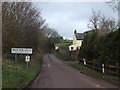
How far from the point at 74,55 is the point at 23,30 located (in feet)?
109

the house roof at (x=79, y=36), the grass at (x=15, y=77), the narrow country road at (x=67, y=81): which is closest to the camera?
the grass at (x=15, y=77)

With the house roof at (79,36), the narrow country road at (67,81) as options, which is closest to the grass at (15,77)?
the narrow country road at (67,81)

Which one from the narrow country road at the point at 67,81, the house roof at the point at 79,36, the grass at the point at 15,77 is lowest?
the narrow country road at the point at 67,81

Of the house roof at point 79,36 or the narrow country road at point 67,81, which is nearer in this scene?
the narrow country road at point 67,81

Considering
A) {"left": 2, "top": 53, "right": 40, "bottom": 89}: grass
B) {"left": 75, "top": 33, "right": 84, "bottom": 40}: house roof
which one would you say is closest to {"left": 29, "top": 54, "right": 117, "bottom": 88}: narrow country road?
{"left": 2, "top": 53, "right": 40, "bottom": 89}: grass

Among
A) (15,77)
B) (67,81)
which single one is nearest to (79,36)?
(67,81)

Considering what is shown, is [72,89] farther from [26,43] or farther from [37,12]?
[37,12]

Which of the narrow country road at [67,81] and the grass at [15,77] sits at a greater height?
the grass at [15,77]

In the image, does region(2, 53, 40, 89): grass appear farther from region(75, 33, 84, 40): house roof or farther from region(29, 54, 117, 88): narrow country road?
region(75, 33, 84, 40): house roof

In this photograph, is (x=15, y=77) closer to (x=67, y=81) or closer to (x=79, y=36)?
(x=67, y=81)

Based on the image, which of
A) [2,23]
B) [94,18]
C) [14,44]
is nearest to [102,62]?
[2,23]

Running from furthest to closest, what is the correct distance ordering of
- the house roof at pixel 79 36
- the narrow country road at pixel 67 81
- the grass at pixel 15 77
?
the house roof at pixel 79 36, the narrow country road at pixel 67 81, the grass at pixel 15 77

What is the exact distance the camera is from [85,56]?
44.1 m

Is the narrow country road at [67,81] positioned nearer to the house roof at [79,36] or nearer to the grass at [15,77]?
the grass at [15,77]
